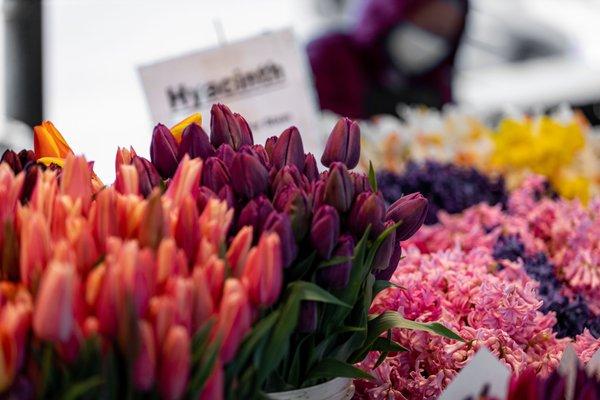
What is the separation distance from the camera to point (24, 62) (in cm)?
131

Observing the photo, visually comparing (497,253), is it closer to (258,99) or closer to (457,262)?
(457,262)

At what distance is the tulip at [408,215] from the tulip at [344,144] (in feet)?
0.16

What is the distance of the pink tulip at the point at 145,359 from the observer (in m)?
0.41

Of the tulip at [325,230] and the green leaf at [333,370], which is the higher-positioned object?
the tulip at [325,230]

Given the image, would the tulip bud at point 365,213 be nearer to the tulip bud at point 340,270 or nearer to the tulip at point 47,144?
the tulip bud at point 340,270

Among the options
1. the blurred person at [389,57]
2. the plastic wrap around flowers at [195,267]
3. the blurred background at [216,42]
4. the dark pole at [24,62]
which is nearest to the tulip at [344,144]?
the plastic wrap around flowers at [195,267]

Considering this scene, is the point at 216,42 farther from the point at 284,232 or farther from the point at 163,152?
the point at 284,232

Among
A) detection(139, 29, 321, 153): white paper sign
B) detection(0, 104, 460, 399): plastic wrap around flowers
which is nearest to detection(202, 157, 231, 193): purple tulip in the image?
detection(0, 104, 460, 399): plastic wrap around flowers

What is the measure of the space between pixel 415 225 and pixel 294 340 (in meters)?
0.13

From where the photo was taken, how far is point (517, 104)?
296 cm

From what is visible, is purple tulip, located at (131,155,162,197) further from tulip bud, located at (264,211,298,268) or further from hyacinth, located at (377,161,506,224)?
hyacinth, located at (377,161,506,224)

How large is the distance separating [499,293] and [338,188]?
23 cm

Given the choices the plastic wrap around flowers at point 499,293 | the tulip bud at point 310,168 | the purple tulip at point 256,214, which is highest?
the tulip bud at point 310,168

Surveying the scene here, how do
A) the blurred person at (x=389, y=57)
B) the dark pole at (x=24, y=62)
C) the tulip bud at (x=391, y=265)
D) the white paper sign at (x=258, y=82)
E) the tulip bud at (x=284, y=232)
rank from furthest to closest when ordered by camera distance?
1. the blurred person at (x=389, y=57)
2. the dark pole at (x=24, y=62)
3. the white paper sign at (x=258, y=82)
4. the tulip bud at (x=391, y=265)
5. the tulip bud at (x=284, y=232)
